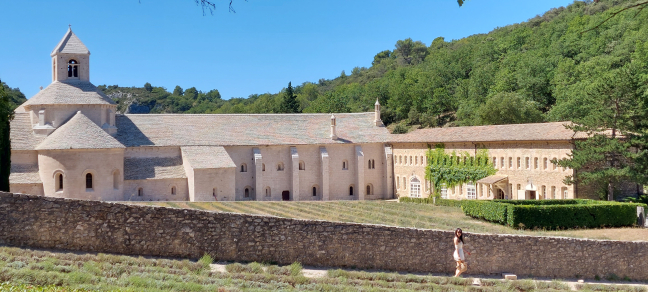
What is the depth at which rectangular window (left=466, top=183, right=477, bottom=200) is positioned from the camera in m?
45.2

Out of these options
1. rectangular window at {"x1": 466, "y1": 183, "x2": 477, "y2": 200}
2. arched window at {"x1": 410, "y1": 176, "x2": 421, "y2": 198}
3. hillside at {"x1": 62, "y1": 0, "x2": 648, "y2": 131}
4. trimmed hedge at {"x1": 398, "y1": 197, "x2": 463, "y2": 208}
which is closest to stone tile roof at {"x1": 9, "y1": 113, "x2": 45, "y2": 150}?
trimmed hedge at {"x1": 398, "y1": 197, "x2": 463, "y2": 208}

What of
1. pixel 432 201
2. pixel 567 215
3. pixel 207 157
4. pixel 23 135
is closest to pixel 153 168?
pixel 207 157

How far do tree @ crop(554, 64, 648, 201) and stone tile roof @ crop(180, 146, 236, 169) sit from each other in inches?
1006

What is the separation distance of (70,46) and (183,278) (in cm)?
4024

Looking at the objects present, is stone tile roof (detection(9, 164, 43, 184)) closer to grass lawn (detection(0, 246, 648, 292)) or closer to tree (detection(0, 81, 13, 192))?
tree (detection(0, 81, 13, 192))

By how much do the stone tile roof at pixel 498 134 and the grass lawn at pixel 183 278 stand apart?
19.5 meters

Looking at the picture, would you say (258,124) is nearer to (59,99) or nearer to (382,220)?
(59,99)

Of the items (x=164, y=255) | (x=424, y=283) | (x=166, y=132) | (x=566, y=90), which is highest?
(x=566, y=90)

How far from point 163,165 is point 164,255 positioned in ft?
104

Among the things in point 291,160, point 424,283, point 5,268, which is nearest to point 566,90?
point 291,160

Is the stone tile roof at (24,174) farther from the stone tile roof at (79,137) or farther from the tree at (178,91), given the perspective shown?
the tree at (178,91)

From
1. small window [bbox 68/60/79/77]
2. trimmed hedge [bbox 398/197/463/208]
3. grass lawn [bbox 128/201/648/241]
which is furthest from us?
small window [bbox 68/60/79/77]

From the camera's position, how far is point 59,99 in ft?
149

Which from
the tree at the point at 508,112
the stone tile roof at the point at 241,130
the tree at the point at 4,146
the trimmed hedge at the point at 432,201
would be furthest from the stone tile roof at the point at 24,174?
the tree at the point at 508,112
